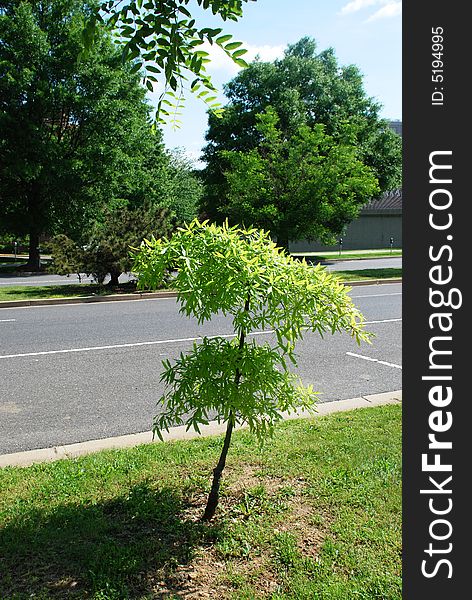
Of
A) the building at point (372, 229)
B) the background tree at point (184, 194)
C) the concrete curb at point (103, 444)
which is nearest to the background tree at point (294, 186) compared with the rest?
the background tree at point (184, 194)

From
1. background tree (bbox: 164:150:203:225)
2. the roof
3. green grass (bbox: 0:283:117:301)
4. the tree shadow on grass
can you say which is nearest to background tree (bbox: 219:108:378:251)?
green grass (bbox: 0:283:117:301)

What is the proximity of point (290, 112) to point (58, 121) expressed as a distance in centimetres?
1157

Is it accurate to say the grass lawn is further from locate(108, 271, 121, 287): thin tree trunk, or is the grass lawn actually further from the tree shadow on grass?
locate(108, 271, 121, 287): thin tree trunk

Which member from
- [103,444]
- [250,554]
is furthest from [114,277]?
[250,554]

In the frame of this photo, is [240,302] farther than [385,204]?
No

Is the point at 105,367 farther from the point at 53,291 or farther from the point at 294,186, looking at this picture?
the point at 294,186

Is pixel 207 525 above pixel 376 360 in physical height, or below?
below

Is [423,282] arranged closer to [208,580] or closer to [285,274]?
[285,274]

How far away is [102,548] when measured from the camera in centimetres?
303

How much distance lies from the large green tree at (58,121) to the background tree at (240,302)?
19.9m

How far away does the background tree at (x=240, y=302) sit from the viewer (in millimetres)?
2918

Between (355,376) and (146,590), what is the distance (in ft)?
15.1

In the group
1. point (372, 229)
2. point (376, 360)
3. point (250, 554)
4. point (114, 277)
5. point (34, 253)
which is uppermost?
point (372, 229)

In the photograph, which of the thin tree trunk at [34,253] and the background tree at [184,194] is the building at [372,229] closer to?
the background tree at [184,194]
